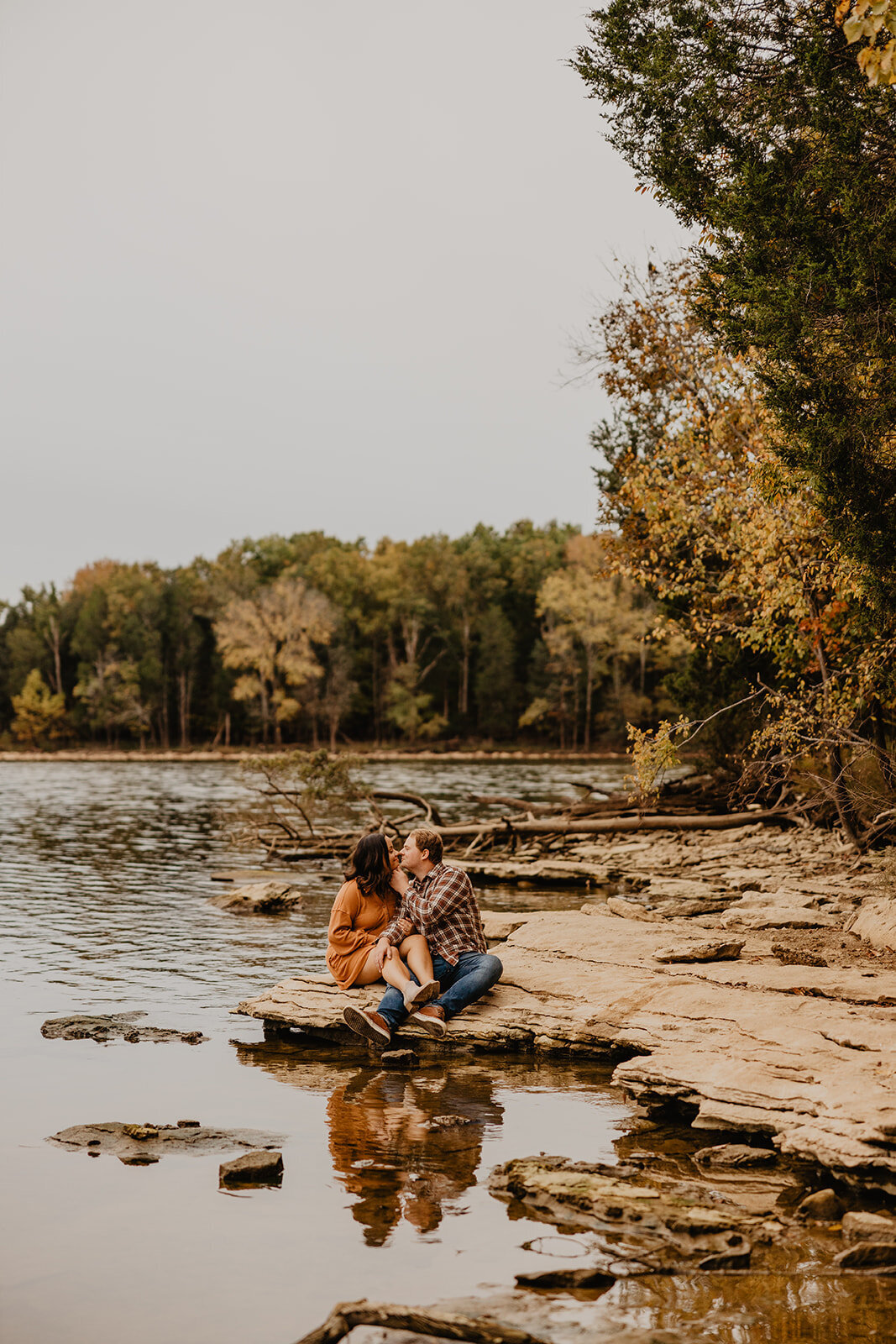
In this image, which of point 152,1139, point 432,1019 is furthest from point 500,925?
point 152,1139

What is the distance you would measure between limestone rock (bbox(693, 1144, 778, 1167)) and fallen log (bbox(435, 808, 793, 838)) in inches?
612

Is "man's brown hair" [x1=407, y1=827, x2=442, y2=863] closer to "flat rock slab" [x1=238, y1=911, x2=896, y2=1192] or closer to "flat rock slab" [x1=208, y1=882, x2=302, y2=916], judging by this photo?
"flat rock slab" [x1=238, y1=911, x2=896, y2=1192]

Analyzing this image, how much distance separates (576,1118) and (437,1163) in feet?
4.05

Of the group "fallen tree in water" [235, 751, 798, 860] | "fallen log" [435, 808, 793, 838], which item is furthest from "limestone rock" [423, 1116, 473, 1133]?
"fallen log" [435, 808, 793, 838]

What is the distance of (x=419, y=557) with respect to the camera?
87.2 metres

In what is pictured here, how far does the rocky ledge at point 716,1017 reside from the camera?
649cm

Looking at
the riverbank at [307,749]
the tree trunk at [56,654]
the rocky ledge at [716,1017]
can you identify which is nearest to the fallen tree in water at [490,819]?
the rocky ledge at [716,1017]

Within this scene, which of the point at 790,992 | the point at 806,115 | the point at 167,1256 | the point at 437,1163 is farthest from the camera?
the point at 806,115

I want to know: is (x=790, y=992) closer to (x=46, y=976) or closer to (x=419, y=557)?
(x=46, y=976)

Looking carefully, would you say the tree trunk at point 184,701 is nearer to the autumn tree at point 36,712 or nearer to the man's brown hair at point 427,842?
the autumn tree at point 36,712

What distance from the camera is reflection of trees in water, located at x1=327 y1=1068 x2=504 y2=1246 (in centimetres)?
593

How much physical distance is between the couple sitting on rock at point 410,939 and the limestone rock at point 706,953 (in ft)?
5.82

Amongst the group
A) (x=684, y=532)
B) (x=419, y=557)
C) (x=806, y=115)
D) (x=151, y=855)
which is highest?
(x=419, y=557)

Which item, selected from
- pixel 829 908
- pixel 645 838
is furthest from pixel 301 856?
pixel 829 908
